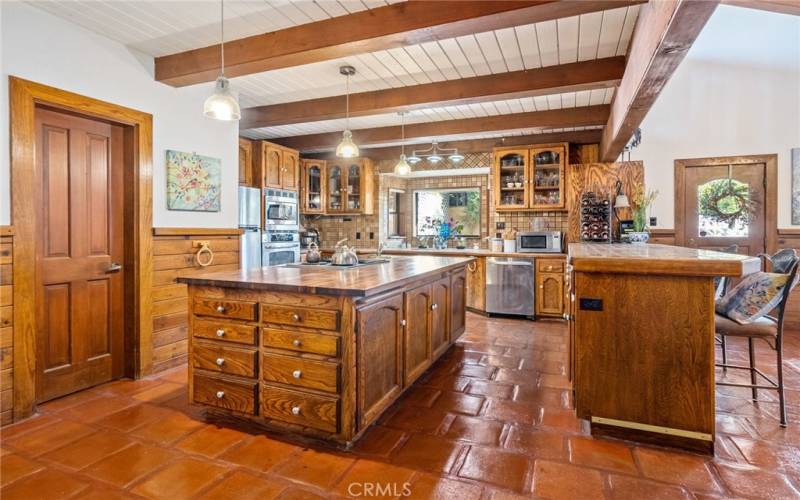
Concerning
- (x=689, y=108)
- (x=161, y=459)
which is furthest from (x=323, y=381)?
(x=689, y=108)

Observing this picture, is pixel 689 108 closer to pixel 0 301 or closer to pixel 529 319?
pixel 529 319

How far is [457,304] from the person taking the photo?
153 inches

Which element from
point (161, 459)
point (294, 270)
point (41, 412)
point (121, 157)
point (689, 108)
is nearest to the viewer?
point (161, 459)

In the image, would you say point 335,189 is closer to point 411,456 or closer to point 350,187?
point 350,187

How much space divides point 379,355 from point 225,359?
885mm

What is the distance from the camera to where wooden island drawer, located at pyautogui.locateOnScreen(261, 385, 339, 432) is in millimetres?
2066

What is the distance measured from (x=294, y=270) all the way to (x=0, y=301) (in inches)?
65.0

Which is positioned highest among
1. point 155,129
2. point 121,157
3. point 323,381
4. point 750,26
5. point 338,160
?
point 750,26

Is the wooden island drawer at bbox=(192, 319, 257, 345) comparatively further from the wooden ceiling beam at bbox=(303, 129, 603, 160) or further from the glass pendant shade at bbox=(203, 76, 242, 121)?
the wooden ceiling beam at bbox=(303, 129, 603, 160)

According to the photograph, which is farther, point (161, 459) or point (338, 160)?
point (338, 160)

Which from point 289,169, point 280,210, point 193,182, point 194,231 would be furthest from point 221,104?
point 289,169

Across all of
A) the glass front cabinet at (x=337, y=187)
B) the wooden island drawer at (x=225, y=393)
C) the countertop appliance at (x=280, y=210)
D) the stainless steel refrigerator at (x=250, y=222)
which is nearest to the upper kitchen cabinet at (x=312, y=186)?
the glass front cabinet at (x=337, y=187)

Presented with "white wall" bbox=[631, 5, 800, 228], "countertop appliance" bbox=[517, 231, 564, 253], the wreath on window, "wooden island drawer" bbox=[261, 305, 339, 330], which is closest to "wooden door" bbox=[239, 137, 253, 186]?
"wooden island drawer" bbox=[261, 305, 339, 330]

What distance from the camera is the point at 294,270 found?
2.80 meters
